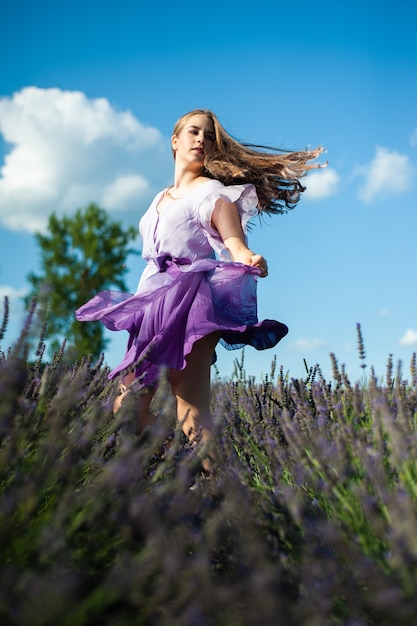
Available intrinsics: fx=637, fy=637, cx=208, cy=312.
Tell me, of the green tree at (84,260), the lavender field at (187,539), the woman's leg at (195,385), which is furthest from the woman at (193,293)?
the green tree at (84,260)

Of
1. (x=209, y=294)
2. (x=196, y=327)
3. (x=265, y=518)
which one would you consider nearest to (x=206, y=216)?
(x=209, y=294)

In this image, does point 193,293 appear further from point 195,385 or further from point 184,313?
point 195,385

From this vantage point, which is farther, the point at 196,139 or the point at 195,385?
the point at 196,139

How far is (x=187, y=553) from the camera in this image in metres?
1.74

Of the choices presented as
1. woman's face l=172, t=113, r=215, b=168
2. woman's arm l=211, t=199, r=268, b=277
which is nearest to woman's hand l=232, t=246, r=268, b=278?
woman's arm l=211, t=199, r=268, b=277

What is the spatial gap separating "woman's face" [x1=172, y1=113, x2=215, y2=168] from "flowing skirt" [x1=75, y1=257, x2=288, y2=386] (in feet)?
2.37

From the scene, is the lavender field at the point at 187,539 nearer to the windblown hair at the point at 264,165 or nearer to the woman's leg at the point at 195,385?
the woman's leg at the point at 195,385

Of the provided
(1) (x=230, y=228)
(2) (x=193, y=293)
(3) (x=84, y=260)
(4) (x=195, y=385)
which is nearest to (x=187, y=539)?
(4) (x=195, y=385)

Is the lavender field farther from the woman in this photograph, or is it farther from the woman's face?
the woman's face

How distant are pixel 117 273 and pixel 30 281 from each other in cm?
199

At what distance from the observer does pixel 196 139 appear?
3404 mm

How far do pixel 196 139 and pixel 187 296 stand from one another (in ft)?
3.50

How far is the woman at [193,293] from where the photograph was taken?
2.73 meters

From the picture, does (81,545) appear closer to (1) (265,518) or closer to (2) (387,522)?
(1) (265,518)
